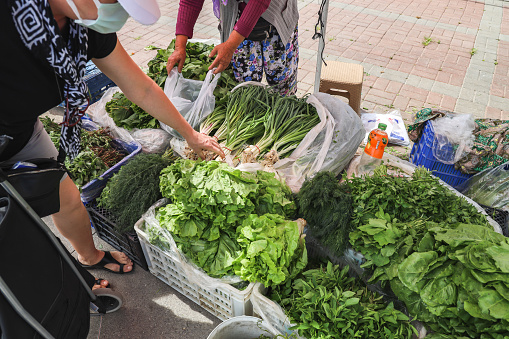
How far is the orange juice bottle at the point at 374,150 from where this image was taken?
232 centimetres

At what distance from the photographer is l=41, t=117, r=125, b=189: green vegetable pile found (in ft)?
8.43

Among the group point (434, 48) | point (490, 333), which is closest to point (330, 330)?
point (490, 333)

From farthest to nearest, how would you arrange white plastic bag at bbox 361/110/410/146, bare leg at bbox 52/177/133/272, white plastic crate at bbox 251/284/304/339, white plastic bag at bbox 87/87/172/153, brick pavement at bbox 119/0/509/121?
brick pavement at bbox 119/0/509/121 → white plastic bag at bbox 361/110/410/146 → white plastic bag at bbox 87/87/172/153 → bare leg at bbox 52/177/133/272 → white plastic crate at bbox 251/284/304/339

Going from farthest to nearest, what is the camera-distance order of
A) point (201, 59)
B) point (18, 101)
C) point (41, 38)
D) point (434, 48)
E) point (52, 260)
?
1. point (434, 48)
2. point (201, 59)
3. point (52, 260)
4. point (18, 101)
5. point (41, 38)

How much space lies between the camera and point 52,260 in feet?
5.25

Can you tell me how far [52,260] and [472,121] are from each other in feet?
10.8

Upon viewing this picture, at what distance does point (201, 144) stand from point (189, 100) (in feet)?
2.58

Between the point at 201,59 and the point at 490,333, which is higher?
the point at 201,59

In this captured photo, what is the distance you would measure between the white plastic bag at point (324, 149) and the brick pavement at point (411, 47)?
85.4 inches

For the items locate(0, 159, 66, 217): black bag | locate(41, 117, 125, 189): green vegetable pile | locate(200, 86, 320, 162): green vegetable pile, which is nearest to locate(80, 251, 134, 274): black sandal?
locate(41, 117, 125, 189): green vegetable pile

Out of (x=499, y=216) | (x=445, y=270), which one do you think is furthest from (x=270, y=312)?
(x=499, y=216)

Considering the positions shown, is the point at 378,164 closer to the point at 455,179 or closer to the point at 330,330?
the point at 455,179

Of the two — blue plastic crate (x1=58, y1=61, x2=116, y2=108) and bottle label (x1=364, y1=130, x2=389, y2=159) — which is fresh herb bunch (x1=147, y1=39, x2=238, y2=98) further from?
bottle label (x1=364, y1=130, x2=389, y2=159)

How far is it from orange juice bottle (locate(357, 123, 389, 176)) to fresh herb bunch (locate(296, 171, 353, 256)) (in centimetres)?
50
